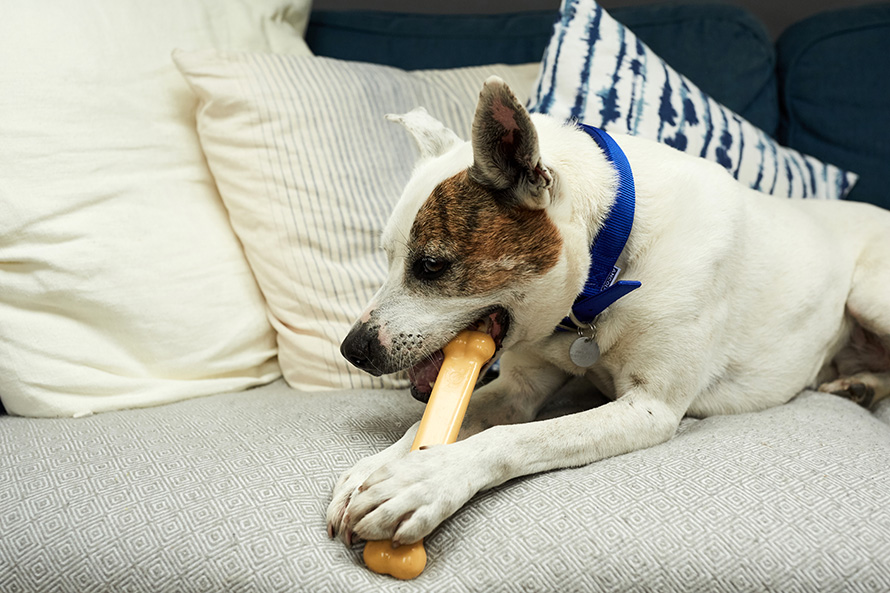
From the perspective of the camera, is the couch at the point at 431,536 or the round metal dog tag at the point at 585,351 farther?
the round metal dog tag at the point at 585,351

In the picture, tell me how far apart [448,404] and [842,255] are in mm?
1154

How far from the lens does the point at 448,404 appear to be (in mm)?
1119

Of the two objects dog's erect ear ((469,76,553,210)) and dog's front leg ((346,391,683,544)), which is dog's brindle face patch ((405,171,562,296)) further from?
dog's front leg ((346,391,683,544))

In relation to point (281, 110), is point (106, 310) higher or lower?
lower

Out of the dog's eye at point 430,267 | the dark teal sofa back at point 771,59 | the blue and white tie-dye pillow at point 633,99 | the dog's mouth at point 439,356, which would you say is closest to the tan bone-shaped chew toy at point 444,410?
the dog's mouth at point 439,356

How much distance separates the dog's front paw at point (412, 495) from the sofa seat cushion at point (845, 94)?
72.3 inches

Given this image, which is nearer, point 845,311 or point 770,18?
point 845,311

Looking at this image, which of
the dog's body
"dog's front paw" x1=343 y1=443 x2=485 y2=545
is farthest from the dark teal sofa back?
"dog's front paw" x1=343 y1=443 x2=485 y2=545

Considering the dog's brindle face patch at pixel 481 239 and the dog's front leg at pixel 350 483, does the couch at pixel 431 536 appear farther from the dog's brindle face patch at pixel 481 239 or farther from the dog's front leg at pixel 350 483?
the dog's brindle face patch at pixel 481 239

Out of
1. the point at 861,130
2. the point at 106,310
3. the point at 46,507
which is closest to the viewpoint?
the point at 46,507

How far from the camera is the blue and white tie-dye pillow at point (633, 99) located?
6.16 ft

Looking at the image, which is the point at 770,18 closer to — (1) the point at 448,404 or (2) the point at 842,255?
(2) the point at 842,255

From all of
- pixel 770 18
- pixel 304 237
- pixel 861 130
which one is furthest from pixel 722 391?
pixel 770 18

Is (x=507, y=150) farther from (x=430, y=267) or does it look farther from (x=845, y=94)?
(x=845, y=94)
